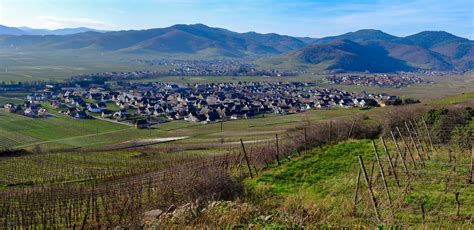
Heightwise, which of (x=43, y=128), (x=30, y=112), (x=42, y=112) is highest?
(x=30, y=112)

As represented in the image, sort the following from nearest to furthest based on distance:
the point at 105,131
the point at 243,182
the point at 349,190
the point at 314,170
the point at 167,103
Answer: the point at 349,190 < the point at 243,182 < the point at 314,170 < the point at 105,131 < the point at 167,103

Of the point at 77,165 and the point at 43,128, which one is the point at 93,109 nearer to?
the point at 43,128

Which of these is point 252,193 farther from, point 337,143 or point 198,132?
point 198,132

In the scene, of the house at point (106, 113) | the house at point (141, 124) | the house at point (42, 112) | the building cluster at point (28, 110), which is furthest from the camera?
the house at point (106, 113)

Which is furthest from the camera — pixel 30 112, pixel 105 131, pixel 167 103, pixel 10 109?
pixel 167 103

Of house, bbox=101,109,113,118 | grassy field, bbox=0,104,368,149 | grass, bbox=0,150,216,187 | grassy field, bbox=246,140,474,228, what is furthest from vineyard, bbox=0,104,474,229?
house, bbox=101,109,113,118

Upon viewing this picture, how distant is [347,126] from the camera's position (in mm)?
25875

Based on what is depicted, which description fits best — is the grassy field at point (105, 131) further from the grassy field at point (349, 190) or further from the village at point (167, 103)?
the grassy field at point (349, 190)

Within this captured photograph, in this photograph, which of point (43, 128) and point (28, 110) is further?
point (28, 110)

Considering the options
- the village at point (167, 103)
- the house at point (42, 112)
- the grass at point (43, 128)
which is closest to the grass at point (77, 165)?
the grass at point (43, 128)

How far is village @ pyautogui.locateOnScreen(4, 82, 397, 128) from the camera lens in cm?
6950

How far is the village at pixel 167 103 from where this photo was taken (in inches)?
2736

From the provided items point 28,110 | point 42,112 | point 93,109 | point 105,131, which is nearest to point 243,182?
point 105,131

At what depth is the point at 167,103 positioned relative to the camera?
84125 mm
